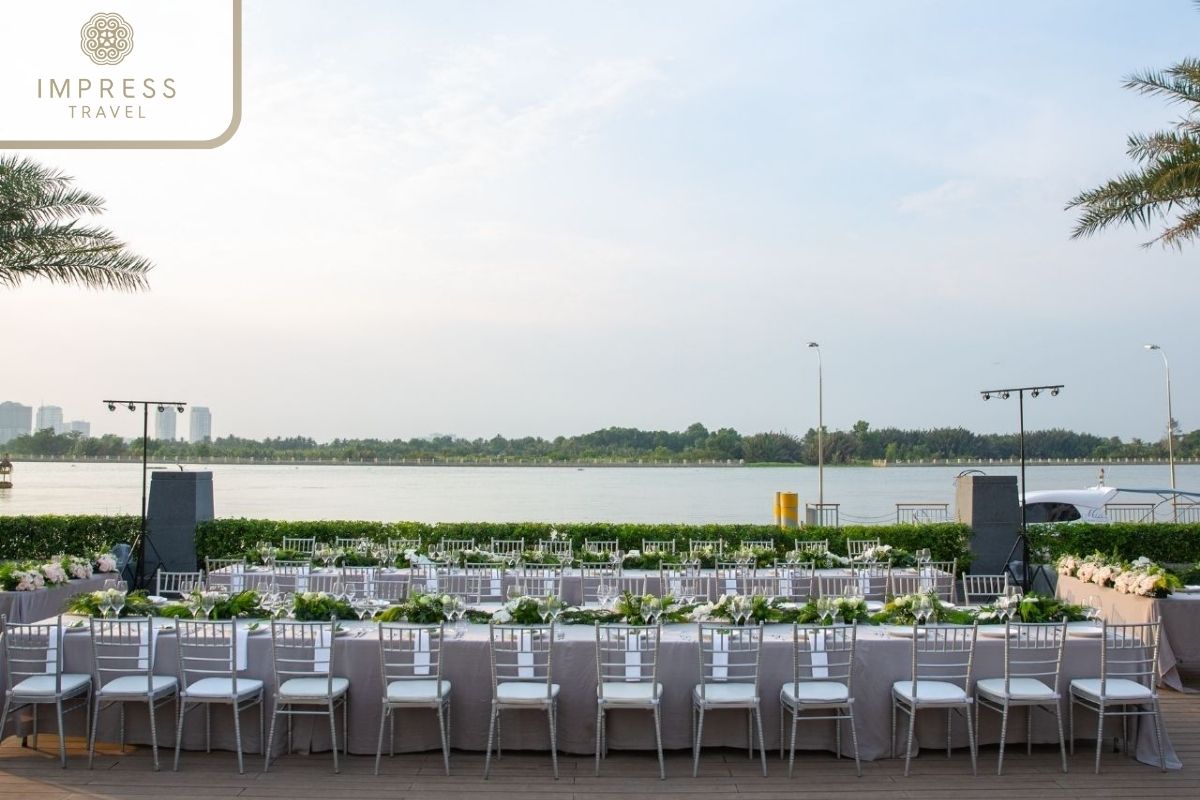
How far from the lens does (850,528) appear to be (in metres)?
15.0

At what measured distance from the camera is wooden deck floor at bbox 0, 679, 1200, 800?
19.4 ft

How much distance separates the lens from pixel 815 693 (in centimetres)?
634

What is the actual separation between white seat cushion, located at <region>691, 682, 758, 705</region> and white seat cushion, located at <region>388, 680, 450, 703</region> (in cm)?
170

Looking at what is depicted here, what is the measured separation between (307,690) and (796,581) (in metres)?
6.07

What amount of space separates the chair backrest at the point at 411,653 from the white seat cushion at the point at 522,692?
1.59 ft

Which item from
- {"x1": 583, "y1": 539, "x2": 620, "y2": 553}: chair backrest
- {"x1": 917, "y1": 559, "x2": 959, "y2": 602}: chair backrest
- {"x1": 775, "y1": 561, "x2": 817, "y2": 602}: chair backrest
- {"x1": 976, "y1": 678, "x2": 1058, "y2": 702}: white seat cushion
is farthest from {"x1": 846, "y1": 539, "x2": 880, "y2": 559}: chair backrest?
{"x1": 976, "y1": 678, "x2": 1058, "y2": 702}: white seat cushion

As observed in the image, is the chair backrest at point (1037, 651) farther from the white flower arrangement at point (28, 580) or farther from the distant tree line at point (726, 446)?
the distant tree line at point (726, 446)

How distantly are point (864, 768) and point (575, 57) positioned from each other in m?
9.83

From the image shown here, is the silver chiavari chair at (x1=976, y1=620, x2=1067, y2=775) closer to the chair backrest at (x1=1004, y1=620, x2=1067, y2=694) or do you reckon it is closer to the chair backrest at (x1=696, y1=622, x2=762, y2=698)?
the chair backrest at (x1=1004, y1=620, x2=1067, y2=694)

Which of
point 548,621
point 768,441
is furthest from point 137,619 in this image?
point 768,441

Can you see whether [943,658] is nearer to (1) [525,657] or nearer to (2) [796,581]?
(1) [525,657]

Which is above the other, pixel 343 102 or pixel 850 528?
pixel 343 102

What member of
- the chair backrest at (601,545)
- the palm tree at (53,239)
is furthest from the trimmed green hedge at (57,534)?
the chair backrest at (601,545)

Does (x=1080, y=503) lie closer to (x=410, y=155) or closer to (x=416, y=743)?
(x=410, y=155)
